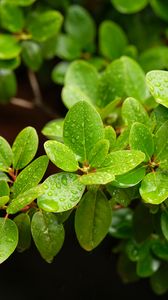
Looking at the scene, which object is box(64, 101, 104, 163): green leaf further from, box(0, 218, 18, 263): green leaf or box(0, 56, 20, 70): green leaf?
box(0, 56, 20, 70): green leaf

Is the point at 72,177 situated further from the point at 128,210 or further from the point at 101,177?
the point at 128,210

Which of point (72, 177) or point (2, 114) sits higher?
point (72, 177)

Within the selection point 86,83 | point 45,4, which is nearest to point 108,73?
point 86,83

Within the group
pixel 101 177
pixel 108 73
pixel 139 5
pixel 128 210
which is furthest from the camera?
pixel 139 5

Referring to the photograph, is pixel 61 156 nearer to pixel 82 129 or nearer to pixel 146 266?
pixel 82 129

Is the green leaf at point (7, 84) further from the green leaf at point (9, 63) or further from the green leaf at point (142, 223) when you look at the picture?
the green leaf at point (142, 223)

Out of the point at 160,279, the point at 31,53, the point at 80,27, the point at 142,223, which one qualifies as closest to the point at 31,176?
the point at 142,223

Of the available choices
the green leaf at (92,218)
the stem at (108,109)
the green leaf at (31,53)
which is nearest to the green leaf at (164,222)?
the green leaf at (92,218)
